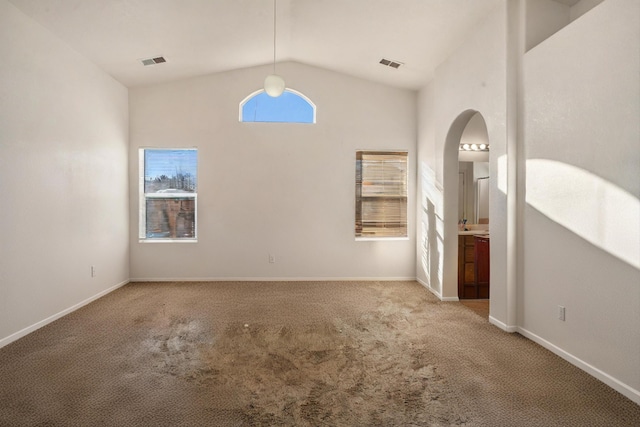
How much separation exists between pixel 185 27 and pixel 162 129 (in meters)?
1.88

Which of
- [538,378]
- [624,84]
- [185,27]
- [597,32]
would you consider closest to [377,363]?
[538,378]

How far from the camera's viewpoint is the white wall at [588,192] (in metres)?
2.15

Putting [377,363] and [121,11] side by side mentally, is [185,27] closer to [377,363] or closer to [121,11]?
[121,11]

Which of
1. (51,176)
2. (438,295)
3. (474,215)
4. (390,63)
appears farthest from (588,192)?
(51,176)

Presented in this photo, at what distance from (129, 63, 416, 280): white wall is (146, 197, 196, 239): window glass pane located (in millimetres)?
181

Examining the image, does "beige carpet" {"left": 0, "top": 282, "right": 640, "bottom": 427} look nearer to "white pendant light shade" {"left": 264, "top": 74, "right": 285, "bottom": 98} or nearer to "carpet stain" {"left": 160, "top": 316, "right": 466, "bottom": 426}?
"carpet stain" {"left": 160, "top": 316, "right": 466, "bottom": 426}

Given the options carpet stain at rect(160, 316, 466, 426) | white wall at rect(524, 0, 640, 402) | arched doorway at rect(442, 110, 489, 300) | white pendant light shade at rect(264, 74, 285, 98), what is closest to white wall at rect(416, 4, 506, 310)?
arched doorway at rect(442, 110, 489, 300)

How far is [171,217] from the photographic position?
5379 mm

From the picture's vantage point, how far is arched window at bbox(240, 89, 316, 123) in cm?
538

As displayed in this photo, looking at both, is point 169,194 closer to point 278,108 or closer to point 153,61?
point 153,61

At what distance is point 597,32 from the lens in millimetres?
2363

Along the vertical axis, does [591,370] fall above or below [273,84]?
below

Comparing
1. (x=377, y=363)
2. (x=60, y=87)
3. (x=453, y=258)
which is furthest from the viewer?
(x=453, y=258)

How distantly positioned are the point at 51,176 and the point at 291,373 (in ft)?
10.4
